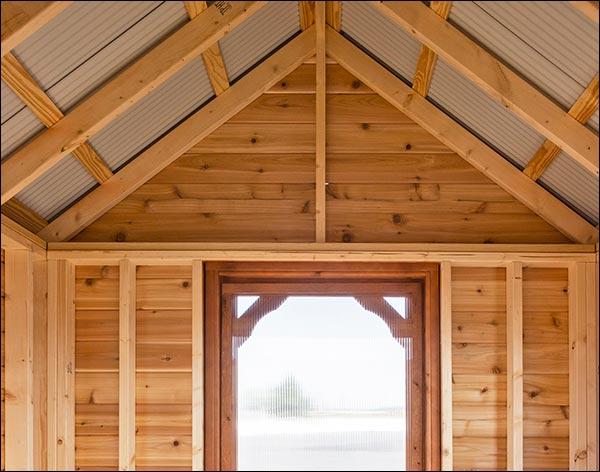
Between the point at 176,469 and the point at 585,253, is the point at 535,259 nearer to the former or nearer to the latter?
the point at 585,253

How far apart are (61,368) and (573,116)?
2449 millimetres

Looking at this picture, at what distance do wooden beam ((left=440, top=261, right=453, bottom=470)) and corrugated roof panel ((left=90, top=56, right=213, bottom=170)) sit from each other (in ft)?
4.44

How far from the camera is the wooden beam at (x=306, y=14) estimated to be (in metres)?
3.94

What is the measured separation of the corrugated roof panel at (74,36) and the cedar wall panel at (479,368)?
195 cm

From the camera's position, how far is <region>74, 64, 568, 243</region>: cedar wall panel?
14.0 ft

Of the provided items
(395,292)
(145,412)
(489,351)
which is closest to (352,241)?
(395,292)

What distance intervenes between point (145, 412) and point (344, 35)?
6.33ft

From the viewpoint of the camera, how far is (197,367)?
13.8ft

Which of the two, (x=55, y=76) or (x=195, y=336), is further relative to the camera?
(x=195, y=336)

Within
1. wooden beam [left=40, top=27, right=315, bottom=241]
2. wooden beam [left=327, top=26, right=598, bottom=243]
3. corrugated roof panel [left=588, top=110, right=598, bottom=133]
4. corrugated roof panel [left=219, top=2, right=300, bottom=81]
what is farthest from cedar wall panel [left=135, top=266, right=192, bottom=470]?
corrugated roof panel [left=588, top=110, right=598, bottom=133]

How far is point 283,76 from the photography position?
4.23 m

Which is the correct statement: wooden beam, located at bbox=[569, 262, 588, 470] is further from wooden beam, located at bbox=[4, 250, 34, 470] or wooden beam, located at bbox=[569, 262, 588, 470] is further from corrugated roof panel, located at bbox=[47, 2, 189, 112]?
wooden beam, located at bbox=[4, 250, 34, 470]

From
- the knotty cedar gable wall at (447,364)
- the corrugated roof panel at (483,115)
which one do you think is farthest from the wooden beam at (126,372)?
the corrugated roof panel at (483,115)

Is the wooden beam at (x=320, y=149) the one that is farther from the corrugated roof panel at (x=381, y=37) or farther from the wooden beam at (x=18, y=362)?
the wooden beam at (x=18, y=362)
